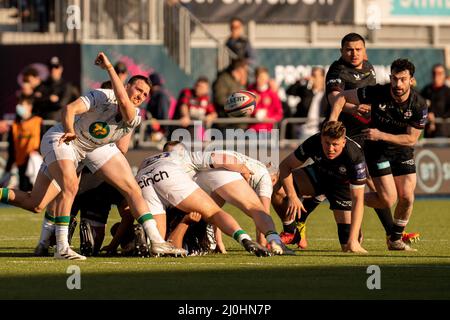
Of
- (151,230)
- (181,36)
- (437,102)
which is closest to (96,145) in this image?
(151,230)

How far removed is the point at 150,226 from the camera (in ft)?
47.9

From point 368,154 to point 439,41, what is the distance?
1734 cm

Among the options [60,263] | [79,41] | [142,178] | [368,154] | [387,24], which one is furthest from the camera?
[387,24]

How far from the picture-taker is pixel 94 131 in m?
14.8

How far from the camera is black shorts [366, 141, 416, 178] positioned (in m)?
16.3

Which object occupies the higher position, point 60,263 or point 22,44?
point 22,44

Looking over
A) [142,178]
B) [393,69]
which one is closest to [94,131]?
[142,178]

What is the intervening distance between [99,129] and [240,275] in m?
2.80

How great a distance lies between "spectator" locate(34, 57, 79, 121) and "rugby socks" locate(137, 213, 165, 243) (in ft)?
33.6

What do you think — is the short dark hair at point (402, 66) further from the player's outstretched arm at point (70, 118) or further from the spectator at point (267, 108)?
the spectator at point (267, 108)

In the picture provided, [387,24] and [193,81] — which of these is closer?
[193,81]

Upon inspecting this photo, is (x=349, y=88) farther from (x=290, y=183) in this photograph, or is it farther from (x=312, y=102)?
(x=312, y=102)

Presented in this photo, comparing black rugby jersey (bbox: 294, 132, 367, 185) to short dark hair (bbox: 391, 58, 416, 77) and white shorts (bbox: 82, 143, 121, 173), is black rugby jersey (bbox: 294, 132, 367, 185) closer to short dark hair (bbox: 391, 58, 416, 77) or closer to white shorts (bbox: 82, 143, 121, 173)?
short dark hair (bbox: 391, 58, 416, 77)
